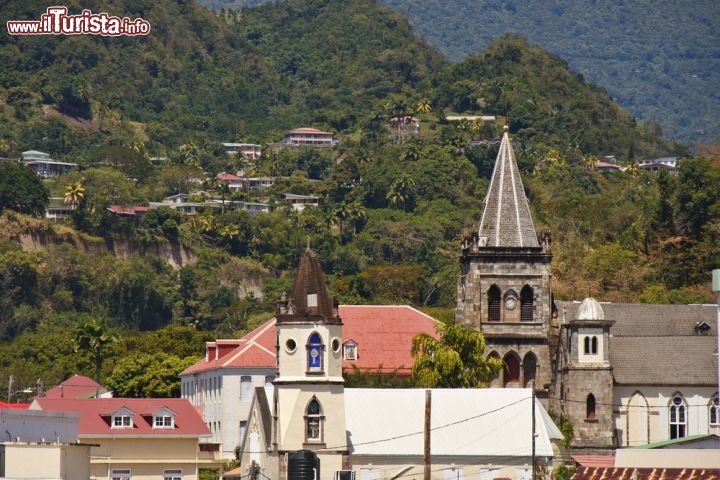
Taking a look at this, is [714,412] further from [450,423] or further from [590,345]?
[450,423]

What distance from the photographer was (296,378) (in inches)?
3386

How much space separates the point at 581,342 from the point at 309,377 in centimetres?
2166

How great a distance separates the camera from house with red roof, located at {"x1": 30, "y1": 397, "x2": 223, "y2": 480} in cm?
9875

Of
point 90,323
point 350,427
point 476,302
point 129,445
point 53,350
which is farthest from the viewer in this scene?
point 53,350

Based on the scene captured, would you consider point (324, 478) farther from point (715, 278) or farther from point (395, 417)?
point (715, 278)

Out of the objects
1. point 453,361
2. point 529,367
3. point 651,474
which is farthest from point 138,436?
point 651,474

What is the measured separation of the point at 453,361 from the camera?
102438mm

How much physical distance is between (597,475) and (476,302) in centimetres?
3099

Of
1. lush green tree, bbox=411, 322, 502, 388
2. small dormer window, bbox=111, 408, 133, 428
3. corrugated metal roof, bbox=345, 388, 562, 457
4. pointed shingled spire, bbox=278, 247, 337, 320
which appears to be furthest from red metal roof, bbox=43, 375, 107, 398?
pointed shingled spire, bbox=278, 247, 337, 320

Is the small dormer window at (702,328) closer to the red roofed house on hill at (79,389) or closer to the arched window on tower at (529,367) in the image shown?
the arched window on tower at (529,367)

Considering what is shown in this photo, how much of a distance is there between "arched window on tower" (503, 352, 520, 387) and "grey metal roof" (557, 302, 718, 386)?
125 inches

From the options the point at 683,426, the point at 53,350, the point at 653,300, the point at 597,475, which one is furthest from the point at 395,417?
the point at 53,350

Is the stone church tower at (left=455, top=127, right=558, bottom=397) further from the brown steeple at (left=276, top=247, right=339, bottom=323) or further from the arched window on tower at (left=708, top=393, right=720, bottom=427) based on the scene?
the brown steeple at (left=276, top=247, right=339, bottom=323)

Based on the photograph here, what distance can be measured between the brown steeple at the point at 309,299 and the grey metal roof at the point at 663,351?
76.4ft
